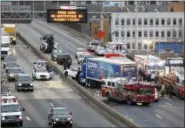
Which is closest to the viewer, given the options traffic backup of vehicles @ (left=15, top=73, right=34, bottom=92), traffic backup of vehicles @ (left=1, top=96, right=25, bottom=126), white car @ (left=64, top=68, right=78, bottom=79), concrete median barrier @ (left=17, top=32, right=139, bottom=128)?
traffic backup of vehicles @ (left=1, top=96, right=25, bottom=126)

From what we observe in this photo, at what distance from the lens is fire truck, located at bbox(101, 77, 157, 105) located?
1396 inches

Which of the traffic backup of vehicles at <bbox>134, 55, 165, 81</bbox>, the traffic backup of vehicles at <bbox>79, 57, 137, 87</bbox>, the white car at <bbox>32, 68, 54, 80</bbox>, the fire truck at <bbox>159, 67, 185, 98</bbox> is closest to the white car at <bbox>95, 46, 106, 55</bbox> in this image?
the traffic backup of vehicles at <bbox>134, 55, 165, 81</bbox>

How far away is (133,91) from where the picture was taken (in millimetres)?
35500

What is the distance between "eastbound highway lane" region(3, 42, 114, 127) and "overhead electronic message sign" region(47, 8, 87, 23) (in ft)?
13.7

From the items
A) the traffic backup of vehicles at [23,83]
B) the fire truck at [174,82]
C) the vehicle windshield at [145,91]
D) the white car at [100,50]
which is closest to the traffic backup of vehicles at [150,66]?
the fire truck at [174,82]

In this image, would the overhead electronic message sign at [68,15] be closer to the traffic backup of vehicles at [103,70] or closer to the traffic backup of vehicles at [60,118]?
the traffic backup of vehicles at [103,70]

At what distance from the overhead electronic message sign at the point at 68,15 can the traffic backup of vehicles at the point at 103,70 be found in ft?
9.18

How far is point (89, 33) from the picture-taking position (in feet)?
276

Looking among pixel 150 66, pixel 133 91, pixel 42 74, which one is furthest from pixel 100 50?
pixel 133 91

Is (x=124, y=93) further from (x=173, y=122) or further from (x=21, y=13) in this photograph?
(x=21, y=13)

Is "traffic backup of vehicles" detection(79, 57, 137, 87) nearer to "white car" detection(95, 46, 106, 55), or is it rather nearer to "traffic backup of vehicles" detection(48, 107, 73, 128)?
"traffic backup of vehicles" detection(48, 107, 73, 128)

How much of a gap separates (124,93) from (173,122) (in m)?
6.58

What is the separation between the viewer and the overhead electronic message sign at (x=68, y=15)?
43656 millimetres

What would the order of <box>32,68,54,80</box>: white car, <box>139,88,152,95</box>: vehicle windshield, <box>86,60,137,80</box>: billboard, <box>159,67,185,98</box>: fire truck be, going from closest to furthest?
<box>139,88,152,95</box>: vehicle windshield, <box>159,67,185,98</box>: fire truck, <box>86,60,137,80</box>: billboard, <box>32,68,54,80</box>: white car
